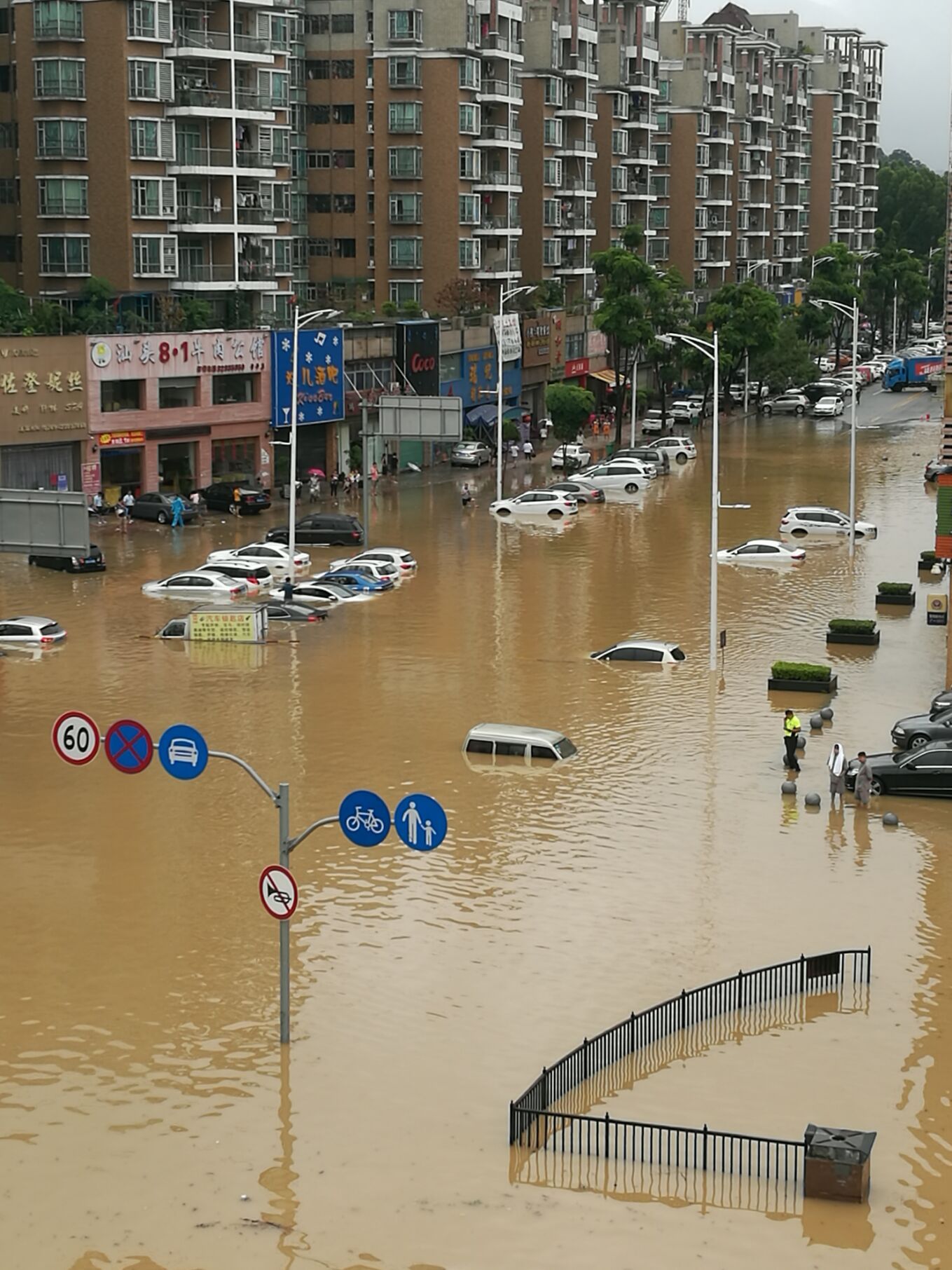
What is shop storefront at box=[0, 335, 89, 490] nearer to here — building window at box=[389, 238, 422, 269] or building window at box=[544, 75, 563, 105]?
building window at box=[389, 238, 422, 269]

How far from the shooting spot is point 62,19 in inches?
3155

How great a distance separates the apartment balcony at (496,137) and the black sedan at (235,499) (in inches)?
1344

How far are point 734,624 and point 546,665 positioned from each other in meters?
8.71

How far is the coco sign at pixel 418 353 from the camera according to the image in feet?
292

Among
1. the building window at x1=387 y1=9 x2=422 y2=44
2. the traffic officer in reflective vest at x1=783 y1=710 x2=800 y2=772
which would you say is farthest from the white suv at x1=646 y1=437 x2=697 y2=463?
the traffic officer in reflective vest at x1=783 y1=710 x2=800 y2=772

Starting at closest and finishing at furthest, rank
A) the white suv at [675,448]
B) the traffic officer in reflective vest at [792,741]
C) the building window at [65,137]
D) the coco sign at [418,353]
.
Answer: the traffic officer in reflective vest at [792,741] < the building window at [65,137] < the coco sign at [418,353] < the white suv at [675,448]

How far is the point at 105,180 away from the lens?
80.9m

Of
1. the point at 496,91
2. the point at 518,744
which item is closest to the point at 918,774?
the point at 518,744

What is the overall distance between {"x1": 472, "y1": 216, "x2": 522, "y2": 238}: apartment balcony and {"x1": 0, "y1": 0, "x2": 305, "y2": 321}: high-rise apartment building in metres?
19.9

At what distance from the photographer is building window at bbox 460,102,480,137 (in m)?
100

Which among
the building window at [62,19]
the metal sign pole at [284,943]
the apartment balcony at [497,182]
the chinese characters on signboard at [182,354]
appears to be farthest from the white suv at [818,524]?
the metal sign pole at [284,943]

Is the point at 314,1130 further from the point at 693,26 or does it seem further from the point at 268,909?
the point at 693,26

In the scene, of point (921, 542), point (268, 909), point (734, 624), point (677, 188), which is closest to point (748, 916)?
point (268, 909)

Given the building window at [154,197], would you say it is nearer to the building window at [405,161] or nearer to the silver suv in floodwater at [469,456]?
the silver suv in floodwater at [469,456]
